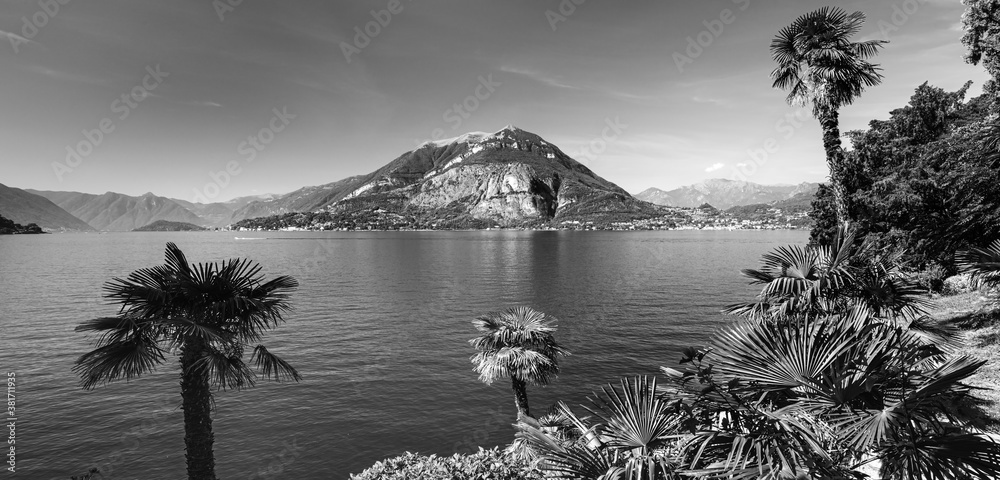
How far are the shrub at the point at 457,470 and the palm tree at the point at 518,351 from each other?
4.51m

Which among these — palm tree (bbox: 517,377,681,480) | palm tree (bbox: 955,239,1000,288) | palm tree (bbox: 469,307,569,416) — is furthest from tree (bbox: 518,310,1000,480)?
palm tree (bbox: 469,307,569,416)

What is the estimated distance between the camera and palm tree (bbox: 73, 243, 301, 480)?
34.4 feet

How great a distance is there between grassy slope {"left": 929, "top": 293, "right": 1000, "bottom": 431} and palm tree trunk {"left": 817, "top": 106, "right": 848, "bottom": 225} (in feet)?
15.4

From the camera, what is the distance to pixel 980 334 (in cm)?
1925

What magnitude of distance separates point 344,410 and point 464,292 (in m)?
41.7

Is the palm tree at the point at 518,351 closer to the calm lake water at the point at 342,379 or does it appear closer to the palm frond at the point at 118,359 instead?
the calm lake water at the point at 342,379

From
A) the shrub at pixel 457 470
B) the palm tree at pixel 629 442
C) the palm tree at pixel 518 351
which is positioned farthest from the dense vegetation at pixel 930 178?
the shrub at pixel 457 470

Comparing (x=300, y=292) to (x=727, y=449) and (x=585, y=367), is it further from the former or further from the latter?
(x=727, y=449)

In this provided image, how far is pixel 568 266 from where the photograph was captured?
327 feet

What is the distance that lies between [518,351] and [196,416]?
11.6 metres

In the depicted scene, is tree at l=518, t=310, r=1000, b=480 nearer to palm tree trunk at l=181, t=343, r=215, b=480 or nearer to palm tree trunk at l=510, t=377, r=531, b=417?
palm tree trunk at l=181, t=343, r=215, b=480

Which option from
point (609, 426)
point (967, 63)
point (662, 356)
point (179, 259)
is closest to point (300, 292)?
point (662, 356)

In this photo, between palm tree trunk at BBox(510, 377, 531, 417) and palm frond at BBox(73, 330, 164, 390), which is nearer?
palm frond at BBox(73, 330, 164, 390)

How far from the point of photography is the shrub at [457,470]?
12.3m
